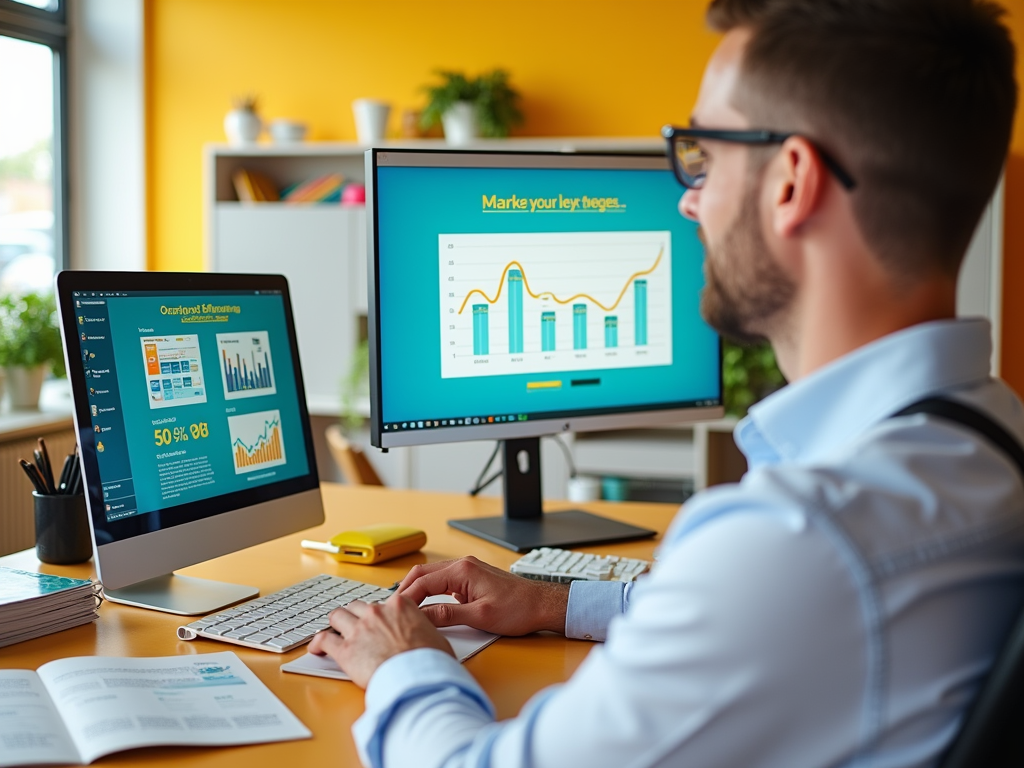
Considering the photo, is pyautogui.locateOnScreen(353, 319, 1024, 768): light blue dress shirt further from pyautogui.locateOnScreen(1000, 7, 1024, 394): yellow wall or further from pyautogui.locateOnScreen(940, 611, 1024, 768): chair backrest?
pyautogui.locateOnScreen(1000, 7, 1024, 394): yellow wall

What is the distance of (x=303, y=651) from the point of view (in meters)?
1.25

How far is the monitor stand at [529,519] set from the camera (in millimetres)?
1818

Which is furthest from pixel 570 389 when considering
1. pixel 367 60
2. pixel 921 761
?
pixel 367 60

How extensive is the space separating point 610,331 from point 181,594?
32.4 inches

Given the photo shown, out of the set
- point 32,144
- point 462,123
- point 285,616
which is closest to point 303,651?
point 285,616

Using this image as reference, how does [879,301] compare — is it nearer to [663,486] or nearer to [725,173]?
[725,173]

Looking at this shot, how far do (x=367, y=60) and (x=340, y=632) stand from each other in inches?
140

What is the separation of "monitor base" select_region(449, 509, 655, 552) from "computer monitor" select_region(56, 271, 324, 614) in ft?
1.01

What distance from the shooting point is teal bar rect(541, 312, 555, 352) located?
1790 mm

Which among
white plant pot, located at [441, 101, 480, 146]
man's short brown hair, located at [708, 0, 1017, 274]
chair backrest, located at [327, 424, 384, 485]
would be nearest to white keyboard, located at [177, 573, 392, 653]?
man's short brown hair, located at [708, 0, 1017, 274]

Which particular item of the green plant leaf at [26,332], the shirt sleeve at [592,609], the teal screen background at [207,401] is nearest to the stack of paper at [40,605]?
the teal screen background at [207,401]

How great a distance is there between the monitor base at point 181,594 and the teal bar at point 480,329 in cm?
52

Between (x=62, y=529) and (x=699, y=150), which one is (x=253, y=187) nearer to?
(x=62, y=529)

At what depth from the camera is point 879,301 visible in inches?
34.0
